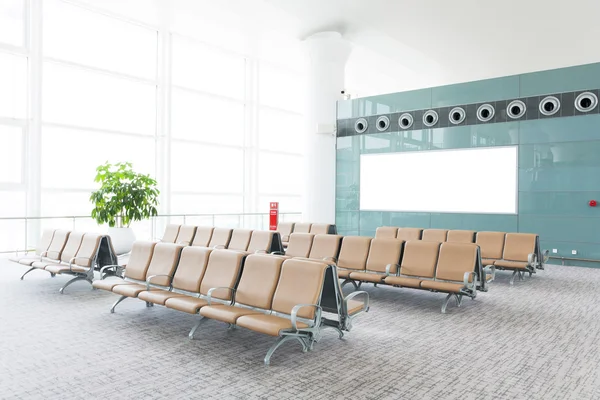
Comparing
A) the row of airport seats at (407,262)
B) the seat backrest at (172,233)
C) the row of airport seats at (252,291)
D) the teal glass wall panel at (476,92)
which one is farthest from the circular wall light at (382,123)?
the row of airport seats at (252,291)

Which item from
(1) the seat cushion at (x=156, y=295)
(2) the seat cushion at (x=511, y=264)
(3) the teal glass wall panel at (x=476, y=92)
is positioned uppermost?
(3) the teal glass wall panel at (x=476, y=92)

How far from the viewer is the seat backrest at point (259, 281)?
440cm

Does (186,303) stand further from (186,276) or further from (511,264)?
(511,264)

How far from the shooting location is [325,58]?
1322 cm

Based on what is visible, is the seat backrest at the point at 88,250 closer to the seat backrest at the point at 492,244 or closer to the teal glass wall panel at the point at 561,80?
the seat backrest at the point at 492,244

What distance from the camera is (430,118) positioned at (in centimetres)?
1214

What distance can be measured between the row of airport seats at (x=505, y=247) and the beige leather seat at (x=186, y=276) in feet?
15.7

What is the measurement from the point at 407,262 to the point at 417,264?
0.48 feet

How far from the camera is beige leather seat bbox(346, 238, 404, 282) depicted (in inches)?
251

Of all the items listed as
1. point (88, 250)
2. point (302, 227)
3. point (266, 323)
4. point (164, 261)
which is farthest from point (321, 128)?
point (266, 323)

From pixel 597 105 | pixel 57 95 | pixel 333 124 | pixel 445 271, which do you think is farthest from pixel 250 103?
pixel 445 271

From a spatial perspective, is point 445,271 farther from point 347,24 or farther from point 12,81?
point 12,81

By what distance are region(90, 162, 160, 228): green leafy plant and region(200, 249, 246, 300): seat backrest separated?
6.56 meters

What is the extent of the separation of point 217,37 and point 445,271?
10675 millimetres
